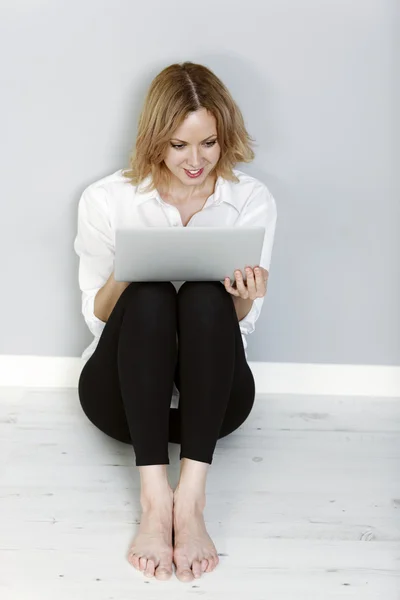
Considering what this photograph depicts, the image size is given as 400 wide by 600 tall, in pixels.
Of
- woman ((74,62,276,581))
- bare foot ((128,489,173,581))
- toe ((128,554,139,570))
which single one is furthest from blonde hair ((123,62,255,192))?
toe ((128,554,139,570))

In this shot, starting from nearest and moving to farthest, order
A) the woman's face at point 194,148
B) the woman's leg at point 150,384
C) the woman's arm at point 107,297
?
1. the woman's leg at point 150,384
2. the woman's face at point 194,148
3. the woman's arm at point 107,297

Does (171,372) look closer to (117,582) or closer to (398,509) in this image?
(117,582)

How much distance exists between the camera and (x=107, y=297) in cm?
216

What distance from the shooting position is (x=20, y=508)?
1.98 metres

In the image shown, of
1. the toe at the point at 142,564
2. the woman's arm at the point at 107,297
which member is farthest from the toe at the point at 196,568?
the woman's arm at the point at 107,297

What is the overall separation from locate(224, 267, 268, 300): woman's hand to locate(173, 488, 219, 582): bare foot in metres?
0.48

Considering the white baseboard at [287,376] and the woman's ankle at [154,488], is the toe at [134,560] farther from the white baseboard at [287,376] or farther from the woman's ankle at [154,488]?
the white baseboard at [287,376]

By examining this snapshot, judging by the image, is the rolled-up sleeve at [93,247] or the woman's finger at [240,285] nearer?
the woman's finger at [240,285]

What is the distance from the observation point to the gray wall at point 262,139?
2.20 meters

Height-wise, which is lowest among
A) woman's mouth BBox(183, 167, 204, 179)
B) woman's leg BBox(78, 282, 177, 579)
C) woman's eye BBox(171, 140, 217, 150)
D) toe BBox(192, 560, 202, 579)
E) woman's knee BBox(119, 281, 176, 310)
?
→ toe BBox(192, 560, 202, 579)

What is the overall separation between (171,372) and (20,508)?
0.49 metres

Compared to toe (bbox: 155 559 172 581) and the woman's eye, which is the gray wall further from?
toe (bbox: 155 559 172 581)

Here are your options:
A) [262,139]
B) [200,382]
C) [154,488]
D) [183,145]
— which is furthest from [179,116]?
[154,488]

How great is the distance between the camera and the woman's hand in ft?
6.32
